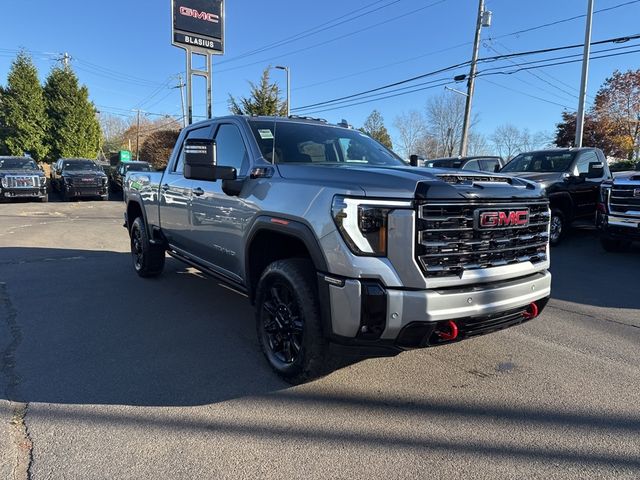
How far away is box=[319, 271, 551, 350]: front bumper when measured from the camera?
2.74 metres

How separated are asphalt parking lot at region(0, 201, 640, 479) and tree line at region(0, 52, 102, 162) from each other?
3014 cm

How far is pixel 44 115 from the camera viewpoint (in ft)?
102

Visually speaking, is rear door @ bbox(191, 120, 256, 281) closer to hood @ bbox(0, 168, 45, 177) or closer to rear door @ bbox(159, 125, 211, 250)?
rear door @ bbox(159, 125, 211, 250)

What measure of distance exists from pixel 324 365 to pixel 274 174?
58.8 inches

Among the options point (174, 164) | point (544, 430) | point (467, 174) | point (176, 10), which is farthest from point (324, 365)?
point (176, 10)

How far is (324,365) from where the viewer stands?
318 cm

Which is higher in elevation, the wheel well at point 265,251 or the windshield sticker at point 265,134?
the windshield sticker at point 265,134

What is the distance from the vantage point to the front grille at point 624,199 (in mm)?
8023

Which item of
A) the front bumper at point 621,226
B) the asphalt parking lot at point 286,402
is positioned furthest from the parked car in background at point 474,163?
the asphalt parking lot at point 286,402

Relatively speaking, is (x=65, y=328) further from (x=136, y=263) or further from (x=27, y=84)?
(x=27, y=84)

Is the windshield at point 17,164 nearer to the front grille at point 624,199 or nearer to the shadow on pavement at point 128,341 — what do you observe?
the shadow on pavement at point 128,341

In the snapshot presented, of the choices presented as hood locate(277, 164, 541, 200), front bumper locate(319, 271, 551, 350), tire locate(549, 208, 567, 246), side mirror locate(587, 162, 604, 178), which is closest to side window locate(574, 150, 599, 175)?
side mirror locate(587, 162, 604, 178)

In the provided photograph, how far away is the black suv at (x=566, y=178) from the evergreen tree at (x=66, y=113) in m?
29.9

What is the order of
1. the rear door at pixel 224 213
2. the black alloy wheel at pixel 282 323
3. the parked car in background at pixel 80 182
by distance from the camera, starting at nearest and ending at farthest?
the black alloy wheel at pixel 282 323, the rear door at pixel 224 213, the parked car in background at pixel 80 182
